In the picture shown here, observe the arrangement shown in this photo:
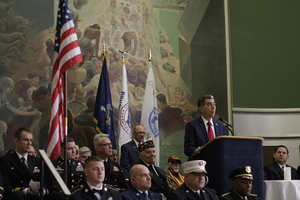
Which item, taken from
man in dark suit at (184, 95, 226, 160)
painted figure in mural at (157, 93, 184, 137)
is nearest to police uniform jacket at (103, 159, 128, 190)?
man in dark suit at (184, 95, 226, 160)

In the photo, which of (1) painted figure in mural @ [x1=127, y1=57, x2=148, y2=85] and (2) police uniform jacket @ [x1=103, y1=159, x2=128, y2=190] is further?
(1) painted figure in mural @ [x1=127, y1=57, x2=148, y2=85]

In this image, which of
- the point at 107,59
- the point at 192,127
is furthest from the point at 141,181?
the point at 107,59

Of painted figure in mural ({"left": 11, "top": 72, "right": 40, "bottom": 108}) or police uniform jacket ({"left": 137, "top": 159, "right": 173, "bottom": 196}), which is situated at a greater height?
painted figure in mural ({"left": 11, "top": 72, "right": 40, "bottom": 108})

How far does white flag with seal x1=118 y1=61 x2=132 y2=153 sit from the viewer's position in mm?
7512

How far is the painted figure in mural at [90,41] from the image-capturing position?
7.92 m

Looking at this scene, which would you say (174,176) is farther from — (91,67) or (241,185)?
(91,67)

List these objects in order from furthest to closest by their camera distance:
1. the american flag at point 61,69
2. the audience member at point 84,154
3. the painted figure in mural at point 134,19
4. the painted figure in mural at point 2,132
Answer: the painted figure in mural at point 134,19
the painted figure in mural at point 2,132
the audience member at point 84,154
the american flag at point 61,69

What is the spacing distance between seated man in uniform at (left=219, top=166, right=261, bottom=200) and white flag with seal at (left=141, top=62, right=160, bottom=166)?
11.4 feet

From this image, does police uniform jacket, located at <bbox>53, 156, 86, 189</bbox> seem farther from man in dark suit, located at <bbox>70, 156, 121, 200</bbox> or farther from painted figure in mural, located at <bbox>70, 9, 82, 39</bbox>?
painted figure in mural, located at <bbox>70, 9, 82, 39</bbox>

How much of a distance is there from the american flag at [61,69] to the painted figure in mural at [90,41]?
3.49 meters

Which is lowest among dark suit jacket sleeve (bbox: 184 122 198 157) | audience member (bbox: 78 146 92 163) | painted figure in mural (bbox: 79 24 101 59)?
audience member (bbox: 78 146 92 163)

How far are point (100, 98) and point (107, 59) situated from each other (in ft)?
3.34

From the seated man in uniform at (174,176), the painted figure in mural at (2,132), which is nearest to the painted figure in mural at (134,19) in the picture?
the painted figure in mural at (2,132)

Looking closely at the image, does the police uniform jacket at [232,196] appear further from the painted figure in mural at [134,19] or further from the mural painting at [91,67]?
the painted figure in mural at [134,19]
